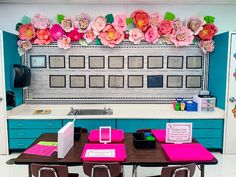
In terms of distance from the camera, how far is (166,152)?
207 centimetres

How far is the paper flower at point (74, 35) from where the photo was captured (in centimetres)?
396

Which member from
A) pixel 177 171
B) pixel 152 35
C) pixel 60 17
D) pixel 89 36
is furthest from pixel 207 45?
pixel 177 171

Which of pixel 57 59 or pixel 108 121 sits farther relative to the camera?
pixel 57 59

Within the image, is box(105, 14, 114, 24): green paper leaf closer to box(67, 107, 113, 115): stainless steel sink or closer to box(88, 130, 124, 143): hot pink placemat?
box(67, 107, 113, 115): stainless steel sink

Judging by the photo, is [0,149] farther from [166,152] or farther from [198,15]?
[198,15]

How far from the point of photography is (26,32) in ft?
12.8

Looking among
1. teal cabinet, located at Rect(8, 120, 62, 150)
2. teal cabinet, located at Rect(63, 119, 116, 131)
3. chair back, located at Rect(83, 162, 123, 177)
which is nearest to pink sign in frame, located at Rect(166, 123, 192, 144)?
chair back, located at Rect(83, 162, 123, 177)

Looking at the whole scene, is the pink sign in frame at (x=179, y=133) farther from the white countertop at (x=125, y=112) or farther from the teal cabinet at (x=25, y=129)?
the teal cabinet at (x=25, y=129)

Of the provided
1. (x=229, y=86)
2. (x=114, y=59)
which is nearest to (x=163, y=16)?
(x=114, y=59)

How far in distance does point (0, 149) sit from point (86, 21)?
2620 millimetres

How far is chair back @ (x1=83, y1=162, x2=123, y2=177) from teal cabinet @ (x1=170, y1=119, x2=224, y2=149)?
2.08 m

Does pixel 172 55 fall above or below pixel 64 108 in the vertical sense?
above

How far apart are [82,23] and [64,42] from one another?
0.47 meters

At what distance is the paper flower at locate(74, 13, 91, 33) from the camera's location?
12.9ft
